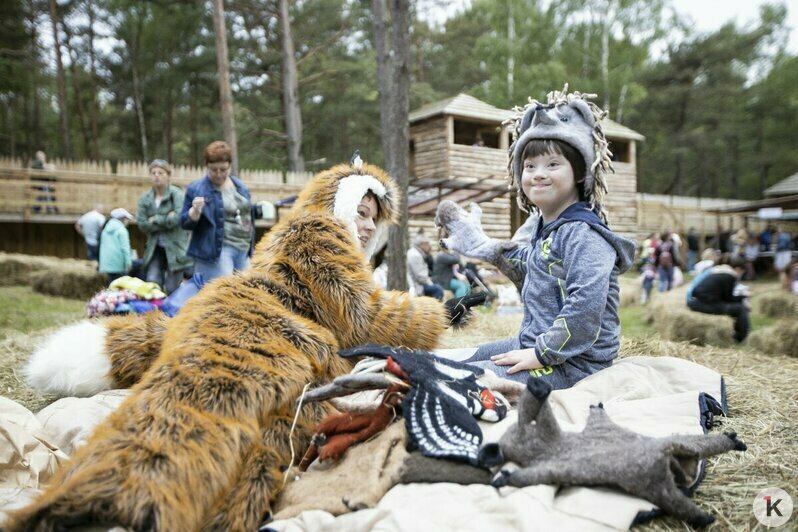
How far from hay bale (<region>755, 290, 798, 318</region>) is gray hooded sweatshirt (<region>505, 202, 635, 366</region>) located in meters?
8.45

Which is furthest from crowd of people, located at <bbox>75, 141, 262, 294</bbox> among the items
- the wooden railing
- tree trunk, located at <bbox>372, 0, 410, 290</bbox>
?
the wooden railing

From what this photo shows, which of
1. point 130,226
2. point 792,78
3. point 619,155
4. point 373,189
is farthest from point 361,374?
point 792,78

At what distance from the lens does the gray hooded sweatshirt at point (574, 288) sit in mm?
2303

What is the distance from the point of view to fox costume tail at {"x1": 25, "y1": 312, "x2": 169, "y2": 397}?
2.72m

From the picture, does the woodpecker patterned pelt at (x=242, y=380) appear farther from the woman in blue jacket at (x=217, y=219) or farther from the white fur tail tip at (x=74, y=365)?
the woman in blue jacket at (x=217, y=219)

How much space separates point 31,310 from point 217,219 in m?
4.68

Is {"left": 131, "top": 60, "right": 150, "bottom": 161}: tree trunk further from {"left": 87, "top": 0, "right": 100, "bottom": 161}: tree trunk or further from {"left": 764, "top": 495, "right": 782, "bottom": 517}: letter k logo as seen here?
{"left": 764, "top": 495, "right": 782, "bottom": 517}: letter k logo

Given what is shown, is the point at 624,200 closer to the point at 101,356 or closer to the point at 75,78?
the point at 101,356

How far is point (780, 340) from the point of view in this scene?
20.9ft

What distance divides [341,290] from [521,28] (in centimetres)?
2550

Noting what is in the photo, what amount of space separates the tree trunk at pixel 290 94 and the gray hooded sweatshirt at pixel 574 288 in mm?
15795

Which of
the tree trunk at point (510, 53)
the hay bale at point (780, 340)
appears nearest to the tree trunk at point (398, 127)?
the hay bale at point (780, 340)

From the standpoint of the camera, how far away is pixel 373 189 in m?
2.80

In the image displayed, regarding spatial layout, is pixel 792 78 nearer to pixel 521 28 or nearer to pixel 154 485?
pixel 521 28
